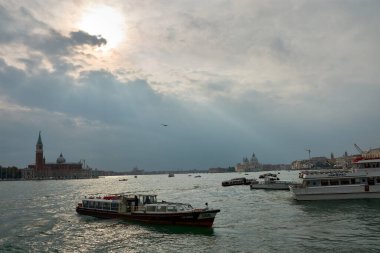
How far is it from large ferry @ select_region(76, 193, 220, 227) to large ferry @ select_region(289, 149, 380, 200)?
95.6ft

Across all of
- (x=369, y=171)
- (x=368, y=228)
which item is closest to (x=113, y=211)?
(x=368, y=228)

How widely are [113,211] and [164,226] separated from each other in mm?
12027

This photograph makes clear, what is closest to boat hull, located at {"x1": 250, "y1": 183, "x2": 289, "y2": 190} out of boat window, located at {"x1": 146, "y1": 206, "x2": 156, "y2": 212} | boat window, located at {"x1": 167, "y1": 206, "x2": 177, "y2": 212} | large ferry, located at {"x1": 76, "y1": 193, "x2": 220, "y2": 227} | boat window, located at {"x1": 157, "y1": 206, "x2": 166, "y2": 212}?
large ferry, located at {"x1": 76, "y1": 193, "x2": 220, "y2": 227}

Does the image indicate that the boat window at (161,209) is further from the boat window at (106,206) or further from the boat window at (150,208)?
the boat window at (106,206)

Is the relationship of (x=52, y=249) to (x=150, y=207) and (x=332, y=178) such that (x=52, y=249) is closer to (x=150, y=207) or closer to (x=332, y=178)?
(x=150, y=207)

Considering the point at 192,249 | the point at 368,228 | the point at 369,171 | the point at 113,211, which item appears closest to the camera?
the point at 192,249

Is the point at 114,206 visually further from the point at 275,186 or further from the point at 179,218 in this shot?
the point at 275,186

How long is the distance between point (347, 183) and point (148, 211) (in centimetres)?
3847

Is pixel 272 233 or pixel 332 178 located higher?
→ pixel 332 178

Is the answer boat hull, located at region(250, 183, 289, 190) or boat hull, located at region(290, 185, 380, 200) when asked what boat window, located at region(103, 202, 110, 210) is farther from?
boat hull, located at region(250, 183, 289, 190)

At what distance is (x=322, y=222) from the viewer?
46.7 m

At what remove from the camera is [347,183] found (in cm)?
6688

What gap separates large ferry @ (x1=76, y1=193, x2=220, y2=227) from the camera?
4519 centimetres

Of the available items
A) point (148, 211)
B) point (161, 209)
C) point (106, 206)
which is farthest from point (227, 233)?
point (106, 206)
